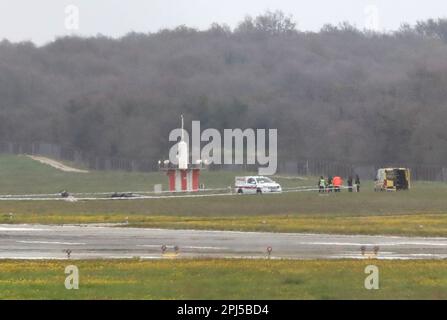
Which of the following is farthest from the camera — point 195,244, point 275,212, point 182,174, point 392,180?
point 182,174

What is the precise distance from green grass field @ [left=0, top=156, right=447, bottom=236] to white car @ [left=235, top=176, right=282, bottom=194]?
4983 millimetres

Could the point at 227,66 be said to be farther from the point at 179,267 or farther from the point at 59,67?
the point at 179,267

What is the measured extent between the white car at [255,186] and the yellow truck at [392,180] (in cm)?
769

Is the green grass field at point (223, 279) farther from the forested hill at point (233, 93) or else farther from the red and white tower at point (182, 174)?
the forested hill at point (233, 93)

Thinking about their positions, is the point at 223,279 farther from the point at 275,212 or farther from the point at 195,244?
the point at 275,212

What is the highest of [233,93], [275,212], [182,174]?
[233,93]

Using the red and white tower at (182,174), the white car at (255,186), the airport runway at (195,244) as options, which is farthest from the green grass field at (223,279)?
the red and white tower at (182,174)

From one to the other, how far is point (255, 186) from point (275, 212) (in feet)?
79.9

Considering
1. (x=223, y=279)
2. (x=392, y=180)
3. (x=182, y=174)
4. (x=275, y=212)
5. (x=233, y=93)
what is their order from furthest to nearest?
(x=233, y=93), (x=182, y=174), (x=392, y=180), (x=275, y=212), (x=223, y=279)

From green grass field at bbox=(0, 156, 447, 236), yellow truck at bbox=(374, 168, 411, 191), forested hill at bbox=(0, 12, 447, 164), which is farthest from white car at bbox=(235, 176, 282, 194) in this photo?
forested hill at bbox=(0, 12, 447, 164)

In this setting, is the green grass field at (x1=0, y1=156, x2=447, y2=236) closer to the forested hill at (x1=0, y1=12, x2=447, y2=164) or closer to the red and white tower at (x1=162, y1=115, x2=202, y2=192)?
the red and white tower at (x1=162, y1=115, x2=202, y2=192)

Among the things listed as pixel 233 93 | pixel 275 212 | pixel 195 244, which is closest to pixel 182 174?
pixel 275 212

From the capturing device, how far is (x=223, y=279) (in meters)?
26.0

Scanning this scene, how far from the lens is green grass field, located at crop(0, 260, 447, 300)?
23.5 m
